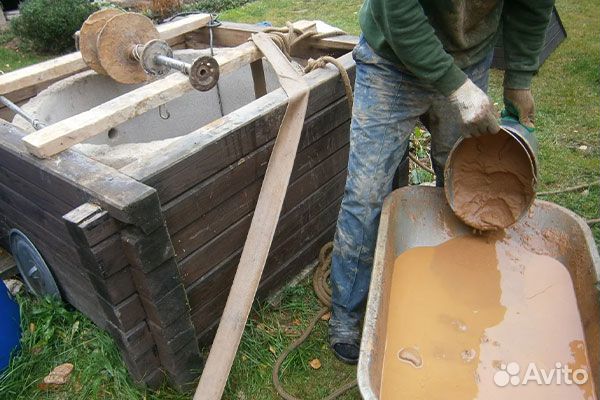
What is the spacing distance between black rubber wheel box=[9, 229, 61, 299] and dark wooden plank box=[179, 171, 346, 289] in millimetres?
925

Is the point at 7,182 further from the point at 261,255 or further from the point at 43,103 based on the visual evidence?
the point at 261,255

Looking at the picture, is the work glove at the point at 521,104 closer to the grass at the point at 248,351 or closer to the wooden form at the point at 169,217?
the wooden form at the point at 169,217

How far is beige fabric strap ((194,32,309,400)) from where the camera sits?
2320 mm

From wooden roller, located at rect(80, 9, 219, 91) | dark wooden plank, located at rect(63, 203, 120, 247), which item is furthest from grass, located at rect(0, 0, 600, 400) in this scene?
wooden roller, located at rect(80, 9, 219, 91)

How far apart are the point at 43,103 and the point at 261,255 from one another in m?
1.50

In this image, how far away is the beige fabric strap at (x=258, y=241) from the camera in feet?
7.61

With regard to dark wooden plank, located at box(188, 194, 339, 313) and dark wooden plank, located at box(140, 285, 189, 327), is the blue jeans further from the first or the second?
dark wooden plank, located at box(140, 285, 189, 327)

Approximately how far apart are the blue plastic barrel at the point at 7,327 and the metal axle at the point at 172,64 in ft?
4.28

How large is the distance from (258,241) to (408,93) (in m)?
0.93

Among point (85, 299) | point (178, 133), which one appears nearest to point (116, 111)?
point (85, 299)

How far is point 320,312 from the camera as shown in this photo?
2943mm

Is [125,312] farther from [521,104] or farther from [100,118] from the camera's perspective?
[521,104]

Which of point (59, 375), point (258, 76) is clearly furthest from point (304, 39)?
point (59, 375)

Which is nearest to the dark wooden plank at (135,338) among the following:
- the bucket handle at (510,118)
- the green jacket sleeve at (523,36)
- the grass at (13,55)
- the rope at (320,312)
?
the rope at (320,312)
